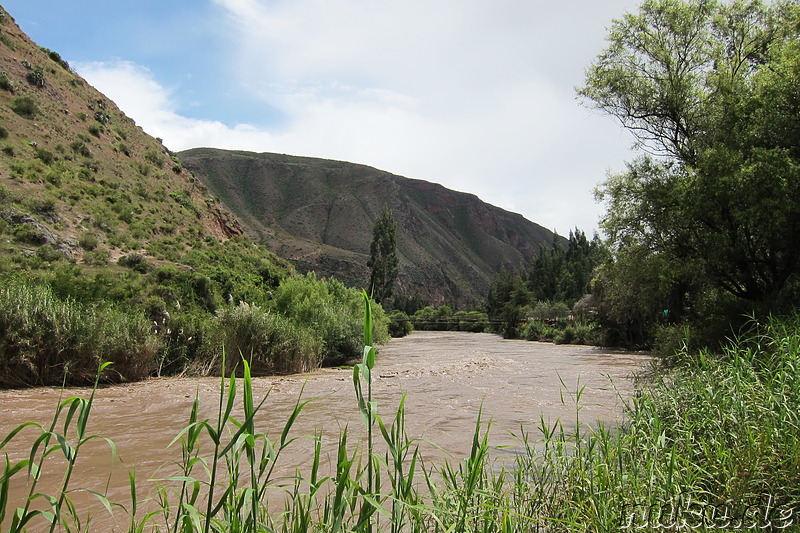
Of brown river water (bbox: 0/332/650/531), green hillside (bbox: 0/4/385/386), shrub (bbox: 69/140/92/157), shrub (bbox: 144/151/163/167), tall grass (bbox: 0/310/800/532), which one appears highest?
shrub (bbox: 144/151/163/167)

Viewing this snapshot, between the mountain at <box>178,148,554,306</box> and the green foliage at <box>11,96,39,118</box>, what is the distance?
48441 millimetres

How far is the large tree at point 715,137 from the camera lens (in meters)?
Answer: 11.0

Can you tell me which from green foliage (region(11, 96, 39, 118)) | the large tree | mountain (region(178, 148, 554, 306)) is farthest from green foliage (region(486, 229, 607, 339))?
green foliage (region(11, 96, 39, 118))

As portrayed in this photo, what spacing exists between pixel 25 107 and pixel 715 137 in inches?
1693

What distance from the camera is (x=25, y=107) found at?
36.4 metres

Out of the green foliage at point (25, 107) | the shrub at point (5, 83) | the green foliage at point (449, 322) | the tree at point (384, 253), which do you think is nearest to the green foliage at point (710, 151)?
the green foliage at point (25, 107)

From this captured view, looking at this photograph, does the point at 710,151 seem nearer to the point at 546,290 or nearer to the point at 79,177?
the point at 79,177

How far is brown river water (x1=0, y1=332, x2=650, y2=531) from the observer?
6160 mm

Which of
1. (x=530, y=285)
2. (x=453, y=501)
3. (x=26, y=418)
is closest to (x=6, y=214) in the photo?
(x=26, y=418)

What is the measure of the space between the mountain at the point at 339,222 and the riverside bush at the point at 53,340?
6697 centimetres

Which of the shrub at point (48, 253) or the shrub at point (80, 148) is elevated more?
the shrub at point (80, 148)

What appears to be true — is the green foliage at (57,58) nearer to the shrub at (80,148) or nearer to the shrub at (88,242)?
the shrub at (80,148)

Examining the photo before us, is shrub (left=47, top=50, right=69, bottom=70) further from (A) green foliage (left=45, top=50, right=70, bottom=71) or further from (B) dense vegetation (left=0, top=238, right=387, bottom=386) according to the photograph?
(B) dense vegetation (left=0, top=238, right=387, bottom=386)

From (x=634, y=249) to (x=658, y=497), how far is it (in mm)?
15015
